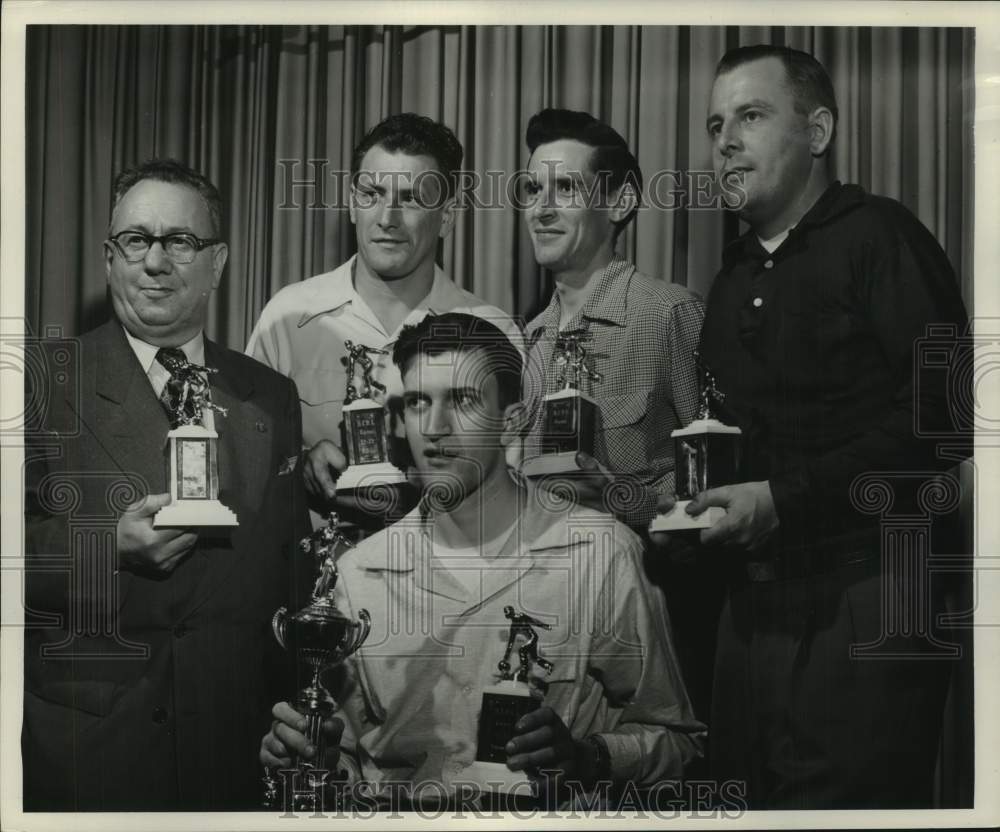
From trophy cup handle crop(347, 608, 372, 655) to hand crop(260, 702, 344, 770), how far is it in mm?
216

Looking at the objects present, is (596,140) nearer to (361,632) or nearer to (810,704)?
(361,632)

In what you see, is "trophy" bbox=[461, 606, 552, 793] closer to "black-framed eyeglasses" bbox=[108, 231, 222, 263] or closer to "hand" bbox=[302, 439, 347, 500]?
"hand" bbox=[302, 439, 347, 500]

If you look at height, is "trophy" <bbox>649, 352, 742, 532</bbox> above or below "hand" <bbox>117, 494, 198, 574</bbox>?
above

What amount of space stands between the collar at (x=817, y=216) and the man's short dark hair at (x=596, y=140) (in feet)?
1.08

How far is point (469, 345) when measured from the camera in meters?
3.22

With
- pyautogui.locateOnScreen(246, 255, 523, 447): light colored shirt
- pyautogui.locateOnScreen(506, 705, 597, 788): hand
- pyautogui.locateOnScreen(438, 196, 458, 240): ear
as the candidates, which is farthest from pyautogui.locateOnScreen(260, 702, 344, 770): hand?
pyautogui.locateOnScreen(438, 196, 458, 240): ear

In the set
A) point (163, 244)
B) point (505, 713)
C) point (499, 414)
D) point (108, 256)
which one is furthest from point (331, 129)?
point (505, 713)

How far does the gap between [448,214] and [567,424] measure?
733 millimetres

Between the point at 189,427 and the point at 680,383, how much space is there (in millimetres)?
1472

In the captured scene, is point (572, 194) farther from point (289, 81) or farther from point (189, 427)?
point (189, 427)

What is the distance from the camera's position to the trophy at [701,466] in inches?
125

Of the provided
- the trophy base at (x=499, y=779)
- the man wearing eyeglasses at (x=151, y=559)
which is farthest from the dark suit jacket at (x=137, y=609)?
the trophy base at (x=499, y=779)

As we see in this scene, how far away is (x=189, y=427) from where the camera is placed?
3172 mm

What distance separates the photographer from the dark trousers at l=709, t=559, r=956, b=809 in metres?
3.17
